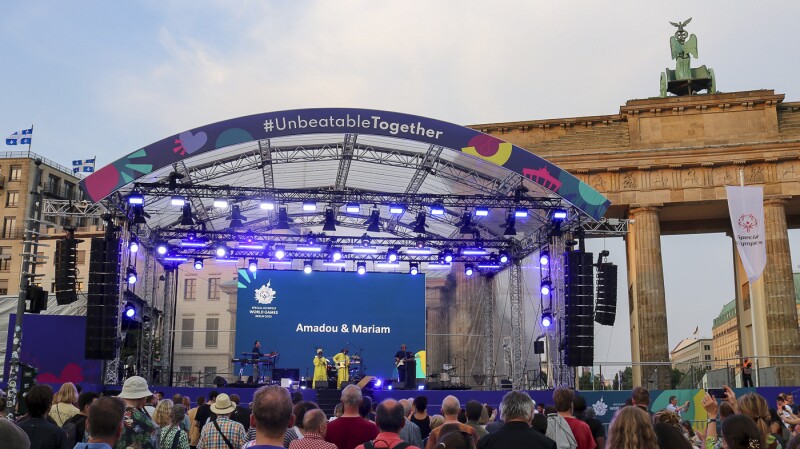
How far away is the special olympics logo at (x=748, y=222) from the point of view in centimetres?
2306

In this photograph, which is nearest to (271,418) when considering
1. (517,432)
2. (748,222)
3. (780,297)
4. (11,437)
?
(11,437)

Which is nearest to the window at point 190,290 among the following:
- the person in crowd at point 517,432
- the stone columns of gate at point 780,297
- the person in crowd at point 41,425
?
the stone columns of gate at point 780,297

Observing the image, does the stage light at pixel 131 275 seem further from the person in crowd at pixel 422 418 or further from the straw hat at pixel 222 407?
the person in crowd at pixel 422 418

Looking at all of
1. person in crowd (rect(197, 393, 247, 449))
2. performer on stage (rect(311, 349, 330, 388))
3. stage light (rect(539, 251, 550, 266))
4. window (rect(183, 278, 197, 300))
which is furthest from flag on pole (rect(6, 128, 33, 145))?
person in crowd (rect(197, 393, 247, 449))

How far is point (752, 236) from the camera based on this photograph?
23016mm

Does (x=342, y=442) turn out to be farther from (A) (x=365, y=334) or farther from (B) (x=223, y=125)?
(A) (x=365, y=334)

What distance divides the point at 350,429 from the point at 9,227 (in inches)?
3032

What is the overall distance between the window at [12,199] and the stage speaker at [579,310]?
67979mm

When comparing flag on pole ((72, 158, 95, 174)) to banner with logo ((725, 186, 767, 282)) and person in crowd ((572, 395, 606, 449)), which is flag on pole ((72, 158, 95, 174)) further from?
person in crowd ((572, 395, 606, 449))

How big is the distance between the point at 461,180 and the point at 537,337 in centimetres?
683

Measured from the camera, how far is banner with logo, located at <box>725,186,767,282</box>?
2302 centimetres

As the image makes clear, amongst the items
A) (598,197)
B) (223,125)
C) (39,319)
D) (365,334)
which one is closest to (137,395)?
(223,125)

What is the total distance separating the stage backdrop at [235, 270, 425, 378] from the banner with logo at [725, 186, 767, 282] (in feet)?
37.1

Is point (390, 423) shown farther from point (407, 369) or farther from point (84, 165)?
point (84, 165)
